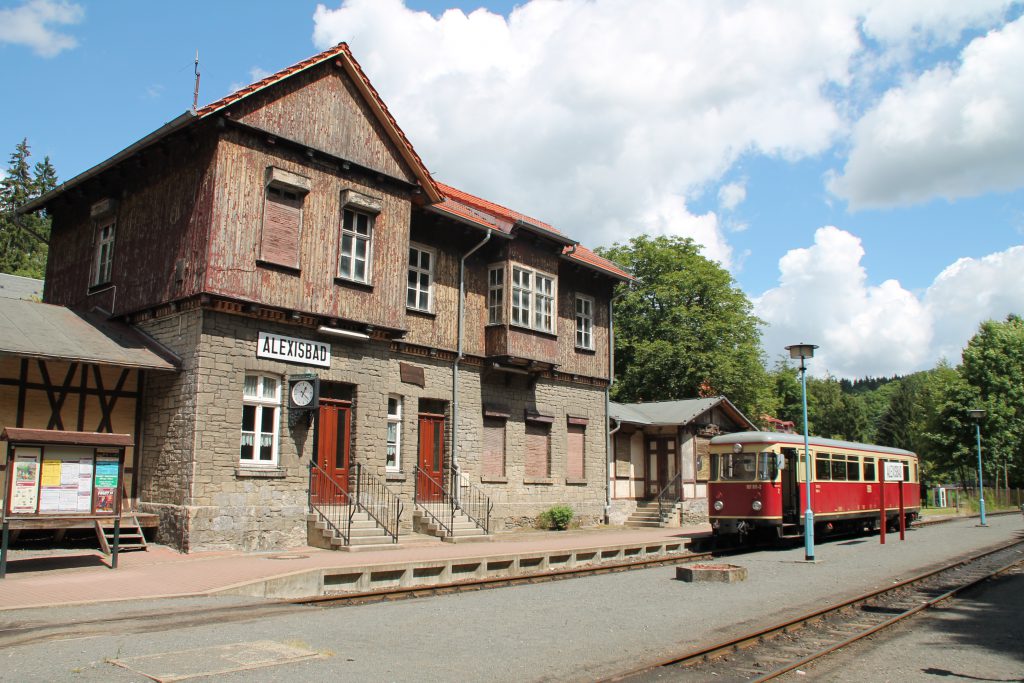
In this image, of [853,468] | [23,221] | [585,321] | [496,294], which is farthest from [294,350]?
[23,221]

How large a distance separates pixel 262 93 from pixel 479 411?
9519mm

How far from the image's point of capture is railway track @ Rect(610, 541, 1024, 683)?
26.1 ft

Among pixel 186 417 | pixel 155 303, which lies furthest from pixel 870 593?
pixel 155 303

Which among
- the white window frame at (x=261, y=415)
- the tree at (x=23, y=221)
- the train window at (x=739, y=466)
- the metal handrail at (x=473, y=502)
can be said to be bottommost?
the metal handrail at (x=473, y=502)

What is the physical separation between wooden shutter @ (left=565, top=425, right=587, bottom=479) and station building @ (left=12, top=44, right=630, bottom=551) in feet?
4.91

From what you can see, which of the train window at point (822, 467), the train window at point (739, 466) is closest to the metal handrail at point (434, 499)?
the train window at point (739, 466)

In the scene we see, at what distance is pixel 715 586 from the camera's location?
14.0 meters

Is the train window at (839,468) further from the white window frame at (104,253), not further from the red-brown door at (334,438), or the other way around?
the white window frame at (104,253)

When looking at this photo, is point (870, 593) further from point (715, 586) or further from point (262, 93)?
point (262, 93)

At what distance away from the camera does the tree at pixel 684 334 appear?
40281 millimetres

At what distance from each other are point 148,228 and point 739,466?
14672 millimetres

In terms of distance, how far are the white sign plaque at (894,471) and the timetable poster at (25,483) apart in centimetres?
2288

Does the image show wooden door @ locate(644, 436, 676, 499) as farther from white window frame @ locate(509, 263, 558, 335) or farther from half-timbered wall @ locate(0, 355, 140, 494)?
half-timbered wall @ locate(0, 355, 140, 494)

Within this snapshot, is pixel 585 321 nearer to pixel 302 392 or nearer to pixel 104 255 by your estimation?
pixel 302 392
